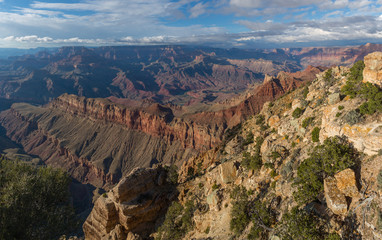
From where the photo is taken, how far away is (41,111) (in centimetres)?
18950

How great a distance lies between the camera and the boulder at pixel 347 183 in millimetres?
15242

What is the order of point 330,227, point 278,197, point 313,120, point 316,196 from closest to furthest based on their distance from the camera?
point 330,227 < point 316,196 < point 278,197 < point 313,120

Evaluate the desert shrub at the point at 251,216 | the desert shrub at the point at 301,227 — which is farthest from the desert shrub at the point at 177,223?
the desert shrub at the point at 301,227

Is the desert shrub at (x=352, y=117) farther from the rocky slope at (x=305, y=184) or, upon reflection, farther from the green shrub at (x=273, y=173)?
the green shrub at (x=273, y=173)

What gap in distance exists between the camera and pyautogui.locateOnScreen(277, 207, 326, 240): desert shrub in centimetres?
1456

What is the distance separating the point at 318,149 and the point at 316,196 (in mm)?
5569

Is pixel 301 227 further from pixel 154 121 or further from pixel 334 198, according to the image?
pixel 154 121

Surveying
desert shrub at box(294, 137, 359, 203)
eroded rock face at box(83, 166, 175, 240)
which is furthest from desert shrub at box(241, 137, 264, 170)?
eroded rock face at box(83, 166, 175, 240)

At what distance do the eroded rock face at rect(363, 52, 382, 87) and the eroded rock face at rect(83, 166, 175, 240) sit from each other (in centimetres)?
3453

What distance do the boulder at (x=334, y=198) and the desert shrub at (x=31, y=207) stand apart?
36.0 meters

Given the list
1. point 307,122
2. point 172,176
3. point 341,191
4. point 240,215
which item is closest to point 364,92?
point 307,122

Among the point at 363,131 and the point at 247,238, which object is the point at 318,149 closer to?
the point at 363,131

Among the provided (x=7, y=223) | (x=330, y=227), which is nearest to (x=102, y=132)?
(x=7, y=223)

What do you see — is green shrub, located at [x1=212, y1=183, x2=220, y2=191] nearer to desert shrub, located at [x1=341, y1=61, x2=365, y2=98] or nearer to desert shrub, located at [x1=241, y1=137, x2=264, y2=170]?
desert shrub, located at [x1=241, y1=137, x2=264, y2=170]
